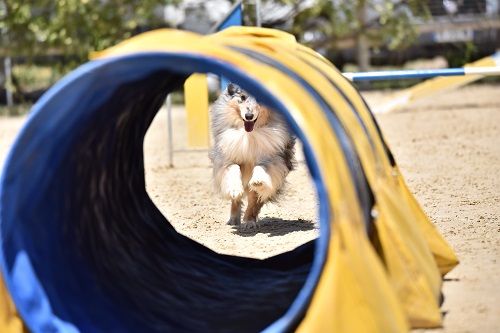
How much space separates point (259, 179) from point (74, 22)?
1159cm

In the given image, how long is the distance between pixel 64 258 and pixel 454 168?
6378 mm

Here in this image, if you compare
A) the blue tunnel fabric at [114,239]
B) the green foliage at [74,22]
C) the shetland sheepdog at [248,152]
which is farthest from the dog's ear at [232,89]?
the green foliage at [74,22]

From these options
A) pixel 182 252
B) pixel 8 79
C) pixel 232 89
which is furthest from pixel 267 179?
pixel 8 79

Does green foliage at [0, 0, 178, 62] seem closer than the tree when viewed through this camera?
Yes

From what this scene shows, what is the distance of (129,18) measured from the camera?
64.3 feet

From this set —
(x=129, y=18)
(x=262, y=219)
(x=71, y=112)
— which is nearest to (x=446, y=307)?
(x=71, y=112)

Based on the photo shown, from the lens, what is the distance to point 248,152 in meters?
8.12

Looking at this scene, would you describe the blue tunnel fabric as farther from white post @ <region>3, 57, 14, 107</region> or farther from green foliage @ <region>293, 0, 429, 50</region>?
white post @ <region>3, 57, 14, 107</region>

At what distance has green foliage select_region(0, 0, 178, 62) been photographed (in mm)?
18641

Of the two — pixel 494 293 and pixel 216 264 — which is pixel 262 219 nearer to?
pixel 216 264

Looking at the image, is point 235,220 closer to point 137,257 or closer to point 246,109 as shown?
point 246,109

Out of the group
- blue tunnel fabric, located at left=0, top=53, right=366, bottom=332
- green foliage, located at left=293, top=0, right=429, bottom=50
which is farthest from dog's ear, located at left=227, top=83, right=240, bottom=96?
green foliage, located at left=293, top=0, right=429, bottom=50

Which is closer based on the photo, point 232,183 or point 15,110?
point 232,183

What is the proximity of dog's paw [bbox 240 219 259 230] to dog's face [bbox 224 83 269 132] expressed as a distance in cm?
73
